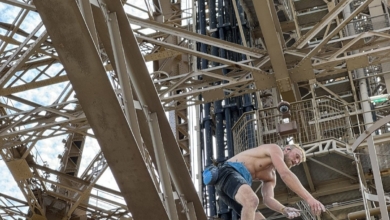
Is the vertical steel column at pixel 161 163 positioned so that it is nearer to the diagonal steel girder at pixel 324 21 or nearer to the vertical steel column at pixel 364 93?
the diagonal steel girder at pixel 324 21

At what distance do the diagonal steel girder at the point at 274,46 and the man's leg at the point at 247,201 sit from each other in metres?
7.10

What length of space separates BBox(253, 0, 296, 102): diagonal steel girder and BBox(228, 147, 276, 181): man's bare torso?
6.31m

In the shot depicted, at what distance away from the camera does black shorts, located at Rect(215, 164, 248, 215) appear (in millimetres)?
12719

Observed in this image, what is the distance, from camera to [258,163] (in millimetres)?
13125

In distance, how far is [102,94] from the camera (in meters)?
11.0

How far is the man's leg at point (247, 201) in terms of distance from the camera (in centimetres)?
1235

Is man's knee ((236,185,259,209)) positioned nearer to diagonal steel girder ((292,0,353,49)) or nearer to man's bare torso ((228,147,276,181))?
man's bare torso ((228,147,276,181))

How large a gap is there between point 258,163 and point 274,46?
23.8 ft

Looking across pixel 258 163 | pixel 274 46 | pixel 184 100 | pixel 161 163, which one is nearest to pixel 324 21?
pixel 274 46

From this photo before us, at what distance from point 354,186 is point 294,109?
2.34 metres

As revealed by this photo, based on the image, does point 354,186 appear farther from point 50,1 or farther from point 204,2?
point 50,1

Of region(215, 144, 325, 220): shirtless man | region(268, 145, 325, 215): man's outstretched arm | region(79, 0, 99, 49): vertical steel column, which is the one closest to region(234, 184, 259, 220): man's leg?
region(215, 144, 325, 220): shirtless man

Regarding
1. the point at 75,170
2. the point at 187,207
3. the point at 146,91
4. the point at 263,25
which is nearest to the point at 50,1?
the point at 146,91

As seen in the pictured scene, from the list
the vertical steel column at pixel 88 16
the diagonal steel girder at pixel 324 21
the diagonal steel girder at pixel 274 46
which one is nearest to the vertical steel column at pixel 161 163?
the vertical steel column at pixel 88 16
